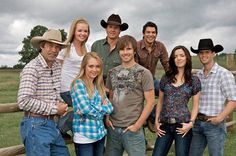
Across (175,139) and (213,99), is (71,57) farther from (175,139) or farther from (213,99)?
(213,99)

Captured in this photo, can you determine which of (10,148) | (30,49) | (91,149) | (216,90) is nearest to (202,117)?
(216,90)

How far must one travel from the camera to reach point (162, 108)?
14.6 ft

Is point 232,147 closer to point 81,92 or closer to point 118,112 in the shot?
point 118,112

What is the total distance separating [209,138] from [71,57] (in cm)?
185

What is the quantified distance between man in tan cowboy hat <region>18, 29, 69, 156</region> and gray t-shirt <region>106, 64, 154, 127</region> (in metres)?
0.61

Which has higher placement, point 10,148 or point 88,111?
point 88,111

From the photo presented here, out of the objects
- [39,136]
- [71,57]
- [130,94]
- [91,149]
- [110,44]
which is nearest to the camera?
[39,136]

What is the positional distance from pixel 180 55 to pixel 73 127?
1426 mm

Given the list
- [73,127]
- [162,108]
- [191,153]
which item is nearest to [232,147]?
[191,153]

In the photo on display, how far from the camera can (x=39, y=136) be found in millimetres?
3717

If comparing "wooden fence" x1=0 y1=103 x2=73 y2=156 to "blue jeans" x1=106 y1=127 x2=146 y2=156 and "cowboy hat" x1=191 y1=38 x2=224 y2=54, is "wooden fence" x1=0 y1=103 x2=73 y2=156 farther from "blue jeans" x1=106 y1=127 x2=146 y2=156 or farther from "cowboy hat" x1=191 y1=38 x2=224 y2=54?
"cowboy hat" x1=191 y1=38 x2=224 y2=54

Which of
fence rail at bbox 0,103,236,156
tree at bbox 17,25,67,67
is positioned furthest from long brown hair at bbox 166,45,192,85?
tree at bbox 17,25,67,67

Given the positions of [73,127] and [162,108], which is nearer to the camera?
[73,127]

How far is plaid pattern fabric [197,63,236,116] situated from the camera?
446cm
